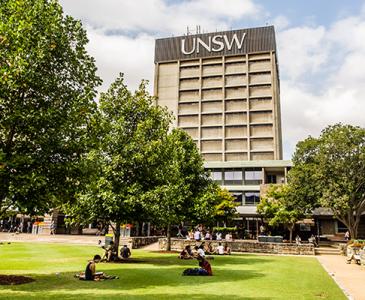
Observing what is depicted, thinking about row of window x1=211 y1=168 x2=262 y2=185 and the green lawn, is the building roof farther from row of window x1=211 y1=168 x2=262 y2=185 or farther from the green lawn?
the green lawn

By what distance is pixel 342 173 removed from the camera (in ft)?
125

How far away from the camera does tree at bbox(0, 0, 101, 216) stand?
13398 mm

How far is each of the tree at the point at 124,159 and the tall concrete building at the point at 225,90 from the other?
60.9m

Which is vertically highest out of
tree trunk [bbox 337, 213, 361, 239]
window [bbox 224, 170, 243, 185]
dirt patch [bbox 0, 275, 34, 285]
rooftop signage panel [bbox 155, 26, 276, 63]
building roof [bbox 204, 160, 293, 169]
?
rooftop signage panel [bbox 155, 26, 276, 63]

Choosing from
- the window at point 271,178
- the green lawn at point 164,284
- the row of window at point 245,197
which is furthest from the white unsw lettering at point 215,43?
the green lawn at point 164,284

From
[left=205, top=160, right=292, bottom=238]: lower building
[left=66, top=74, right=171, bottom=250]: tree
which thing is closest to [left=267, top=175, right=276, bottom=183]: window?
[left=205, top=160, right=292, bottom=238]: lower building

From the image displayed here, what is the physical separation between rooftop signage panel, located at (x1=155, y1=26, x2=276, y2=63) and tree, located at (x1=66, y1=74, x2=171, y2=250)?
74.2 m

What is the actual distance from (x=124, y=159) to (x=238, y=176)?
47.6 m

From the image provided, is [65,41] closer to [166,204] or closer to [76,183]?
[76,183]

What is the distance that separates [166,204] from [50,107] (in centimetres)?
1093

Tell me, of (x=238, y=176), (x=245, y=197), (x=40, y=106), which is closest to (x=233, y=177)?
(x=238, y=176)

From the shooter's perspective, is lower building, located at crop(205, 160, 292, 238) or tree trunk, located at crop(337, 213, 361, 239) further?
lower building, located at crop(205, 160, 292, 238)

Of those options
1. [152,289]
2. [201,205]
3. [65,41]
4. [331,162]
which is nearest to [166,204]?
[201,205]

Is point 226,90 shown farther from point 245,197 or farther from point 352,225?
point 352,225
